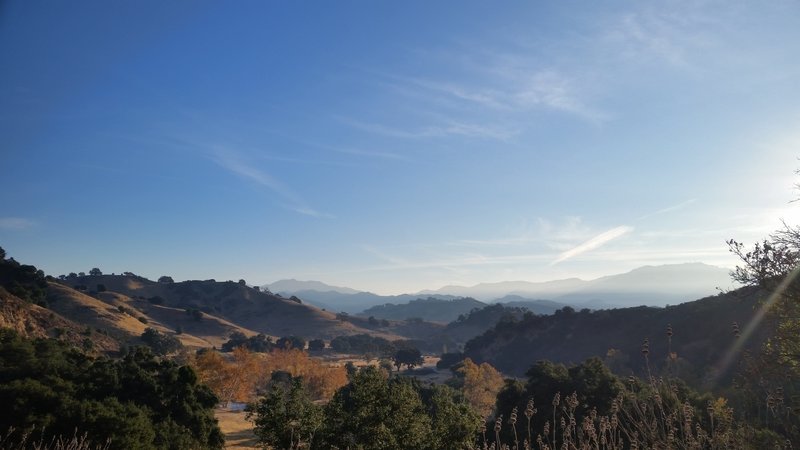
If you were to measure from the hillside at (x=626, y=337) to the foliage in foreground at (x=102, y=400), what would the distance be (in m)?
56.2

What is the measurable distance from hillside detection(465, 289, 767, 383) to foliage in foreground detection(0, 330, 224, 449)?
5624 cm

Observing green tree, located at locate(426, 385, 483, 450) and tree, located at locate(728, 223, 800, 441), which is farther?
green tree, located at locate(426, 385, 483, 450)

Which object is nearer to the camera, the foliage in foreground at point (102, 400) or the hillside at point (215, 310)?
the foliage in foreground at point (102, 400)

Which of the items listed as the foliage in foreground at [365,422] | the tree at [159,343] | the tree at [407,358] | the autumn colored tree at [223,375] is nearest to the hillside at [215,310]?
the tree at [159,343]

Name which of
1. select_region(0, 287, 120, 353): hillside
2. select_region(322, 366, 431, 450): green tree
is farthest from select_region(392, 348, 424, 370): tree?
select_region(322, 366, 431, 450): green tree

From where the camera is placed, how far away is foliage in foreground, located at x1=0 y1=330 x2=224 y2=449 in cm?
2158

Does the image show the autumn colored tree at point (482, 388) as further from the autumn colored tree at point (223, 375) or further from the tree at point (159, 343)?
the tree at point (159, 343)

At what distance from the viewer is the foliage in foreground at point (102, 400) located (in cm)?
2158

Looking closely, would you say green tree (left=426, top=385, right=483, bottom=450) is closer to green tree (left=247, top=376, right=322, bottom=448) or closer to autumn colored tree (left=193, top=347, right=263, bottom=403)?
green tree (left=247, top=376, right=322, bottom=448)

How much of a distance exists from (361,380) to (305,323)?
504ft

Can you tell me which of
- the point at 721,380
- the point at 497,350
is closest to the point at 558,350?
the point at 497,350

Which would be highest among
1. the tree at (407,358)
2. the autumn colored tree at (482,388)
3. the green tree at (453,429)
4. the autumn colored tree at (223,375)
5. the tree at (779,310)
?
the tree at (779,310)

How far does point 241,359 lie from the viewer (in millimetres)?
67312

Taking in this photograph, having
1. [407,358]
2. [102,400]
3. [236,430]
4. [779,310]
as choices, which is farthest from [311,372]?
[779,310]
